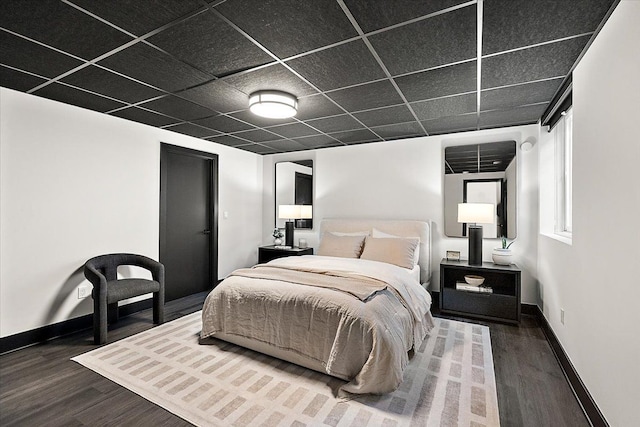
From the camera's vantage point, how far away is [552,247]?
9.84ft

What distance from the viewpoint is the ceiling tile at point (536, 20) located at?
1.63 m

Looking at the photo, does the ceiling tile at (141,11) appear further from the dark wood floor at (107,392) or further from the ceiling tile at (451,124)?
the ceiling tile at (451,124)

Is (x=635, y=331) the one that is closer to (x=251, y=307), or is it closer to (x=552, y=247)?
(x=552, y=247)

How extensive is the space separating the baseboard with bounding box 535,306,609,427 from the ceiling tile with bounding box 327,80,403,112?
8.69ft

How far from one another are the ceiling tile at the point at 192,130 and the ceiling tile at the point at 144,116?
16 centimetres

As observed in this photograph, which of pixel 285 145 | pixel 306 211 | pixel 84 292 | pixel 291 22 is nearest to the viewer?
pixel 291 22

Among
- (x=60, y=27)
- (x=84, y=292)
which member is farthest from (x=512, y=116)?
(x=84, y=292)

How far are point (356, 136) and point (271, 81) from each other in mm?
2050

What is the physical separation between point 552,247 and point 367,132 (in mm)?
2543

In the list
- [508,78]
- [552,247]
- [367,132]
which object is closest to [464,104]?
[508,78]

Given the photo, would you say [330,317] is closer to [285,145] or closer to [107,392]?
[107,392]

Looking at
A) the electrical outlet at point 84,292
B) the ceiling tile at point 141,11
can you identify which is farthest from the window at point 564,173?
the electrical outlet at point 84,292

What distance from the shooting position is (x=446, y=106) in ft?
10.5

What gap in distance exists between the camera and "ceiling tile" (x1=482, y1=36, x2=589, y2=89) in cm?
205
